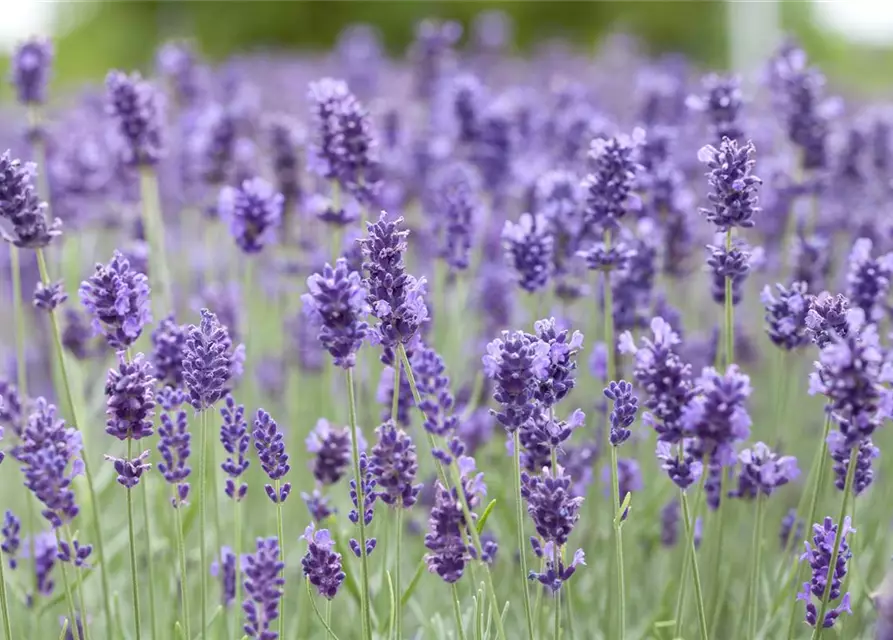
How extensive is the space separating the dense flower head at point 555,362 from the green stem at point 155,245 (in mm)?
2101

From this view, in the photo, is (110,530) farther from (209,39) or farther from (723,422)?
(209,39)

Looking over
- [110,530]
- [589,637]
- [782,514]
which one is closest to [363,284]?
[589,637]

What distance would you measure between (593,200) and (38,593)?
1.92 meters

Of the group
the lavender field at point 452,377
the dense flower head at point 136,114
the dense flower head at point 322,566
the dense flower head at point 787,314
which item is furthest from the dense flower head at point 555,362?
the dense flower head at point 136,114

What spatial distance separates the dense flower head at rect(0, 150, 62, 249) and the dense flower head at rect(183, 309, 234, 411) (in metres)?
0.54

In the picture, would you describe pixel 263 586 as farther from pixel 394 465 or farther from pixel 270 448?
pixel 394 465

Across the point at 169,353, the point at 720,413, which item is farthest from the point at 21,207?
the point at 720,413

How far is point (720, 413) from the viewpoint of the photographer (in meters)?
1.88

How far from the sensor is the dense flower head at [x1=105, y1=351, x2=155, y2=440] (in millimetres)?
2074

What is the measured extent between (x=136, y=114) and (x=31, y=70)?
20.8 inches

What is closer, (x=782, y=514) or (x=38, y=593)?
(x=38, y=593)

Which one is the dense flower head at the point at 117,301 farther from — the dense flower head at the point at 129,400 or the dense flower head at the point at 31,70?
the dense flower head at the point at 31,70

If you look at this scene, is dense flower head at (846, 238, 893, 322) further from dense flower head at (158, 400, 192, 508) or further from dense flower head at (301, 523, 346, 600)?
dense flower head at (158, 400, 192, 508)

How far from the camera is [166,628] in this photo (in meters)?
2.91
